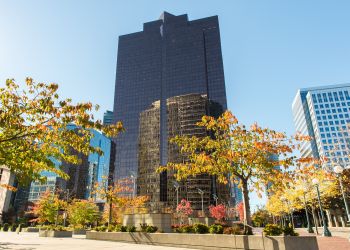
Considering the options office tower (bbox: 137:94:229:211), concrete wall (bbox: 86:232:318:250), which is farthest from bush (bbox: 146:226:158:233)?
office tower (bbox: 137:94:229:211)

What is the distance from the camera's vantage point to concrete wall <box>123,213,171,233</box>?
846 inches

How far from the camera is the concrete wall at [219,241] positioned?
12.7 m

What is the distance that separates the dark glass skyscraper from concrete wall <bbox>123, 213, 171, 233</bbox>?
124 meters

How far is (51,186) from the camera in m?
147

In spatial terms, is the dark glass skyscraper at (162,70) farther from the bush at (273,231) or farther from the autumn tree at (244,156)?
the bush at (273,231)

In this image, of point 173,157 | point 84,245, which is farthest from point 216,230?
point 173,157

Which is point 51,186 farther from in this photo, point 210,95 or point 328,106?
point 328,106

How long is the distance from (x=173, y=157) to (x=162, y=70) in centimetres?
6831

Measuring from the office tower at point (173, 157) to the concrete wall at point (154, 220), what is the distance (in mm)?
104779

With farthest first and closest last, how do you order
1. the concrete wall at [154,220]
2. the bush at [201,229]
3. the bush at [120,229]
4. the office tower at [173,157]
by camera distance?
the office tower at [173,157] → the bush at [120,229] → the concrete wall at [154,220] → the bush at [201,229]

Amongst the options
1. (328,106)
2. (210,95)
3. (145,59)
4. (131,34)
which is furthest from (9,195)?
(328,106)

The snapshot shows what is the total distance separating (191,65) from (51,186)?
358ft

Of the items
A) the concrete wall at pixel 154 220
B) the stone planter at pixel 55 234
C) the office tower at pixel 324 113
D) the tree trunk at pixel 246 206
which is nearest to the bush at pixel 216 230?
the tree trunk at pixel 246 206

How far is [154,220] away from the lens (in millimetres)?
21891
